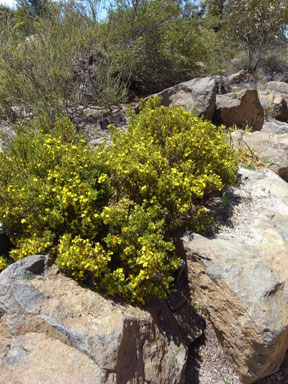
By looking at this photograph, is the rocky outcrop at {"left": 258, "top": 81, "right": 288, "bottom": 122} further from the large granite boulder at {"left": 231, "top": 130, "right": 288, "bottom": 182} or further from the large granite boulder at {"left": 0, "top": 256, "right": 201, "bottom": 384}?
the large granite boulder at {"left": 0, "top": 256, "right": 201, "bottom": 384}

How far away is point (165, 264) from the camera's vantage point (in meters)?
2.59

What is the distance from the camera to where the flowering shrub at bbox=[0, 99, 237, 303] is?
237 centimetres

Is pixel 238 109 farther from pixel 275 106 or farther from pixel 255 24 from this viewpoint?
pixel 255 24

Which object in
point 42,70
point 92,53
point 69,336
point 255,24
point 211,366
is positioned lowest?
point 211,366

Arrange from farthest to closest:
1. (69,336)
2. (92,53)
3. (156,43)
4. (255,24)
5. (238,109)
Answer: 1. (255,24)
2. (156,43)
3. (92,53)
4. (238,109)
5. (69,336)

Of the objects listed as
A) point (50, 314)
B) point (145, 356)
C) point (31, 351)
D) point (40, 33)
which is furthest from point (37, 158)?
point (40, 33)

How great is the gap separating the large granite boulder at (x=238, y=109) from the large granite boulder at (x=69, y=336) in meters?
4.56

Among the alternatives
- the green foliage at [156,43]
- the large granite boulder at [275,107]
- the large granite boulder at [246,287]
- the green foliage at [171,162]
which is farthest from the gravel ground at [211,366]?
the large granite boulder at [275,107]

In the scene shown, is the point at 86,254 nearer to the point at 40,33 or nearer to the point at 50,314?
the point at 50,314

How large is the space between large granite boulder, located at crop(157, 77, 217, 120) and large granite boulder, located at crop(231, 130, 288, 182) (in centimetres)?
71

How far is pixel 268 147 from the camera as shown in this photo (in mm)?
4848

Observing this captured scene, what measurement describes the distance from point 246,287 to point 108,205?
4.58 feet

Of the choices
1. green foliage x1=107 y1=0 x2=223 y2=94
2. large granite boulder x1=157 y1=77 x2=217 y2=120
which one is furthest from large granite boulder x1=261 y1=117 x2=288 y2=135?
green foliage x1=107 y1=0 x2=223 y2=94

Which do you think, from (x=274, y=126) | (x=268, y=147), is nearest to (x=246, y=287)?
(x=268, y=147)
